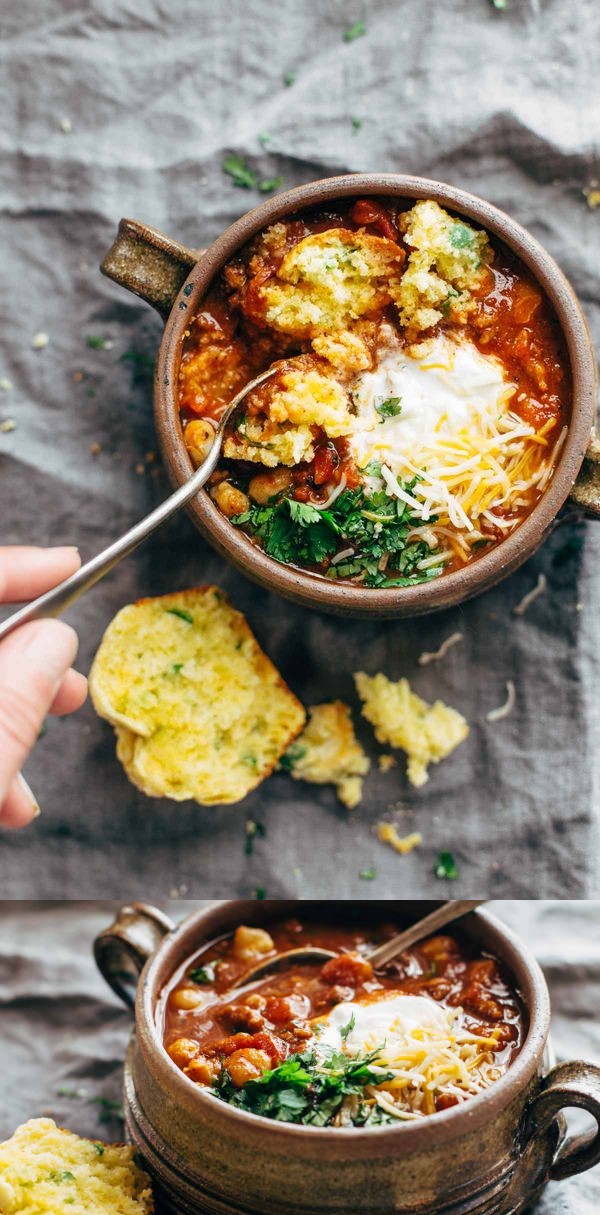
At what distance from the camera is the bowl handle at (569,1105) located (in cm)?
206

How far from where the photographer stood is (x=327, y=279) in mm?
2434

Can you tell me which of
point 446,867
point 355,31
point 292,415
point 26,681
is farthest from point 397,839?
point 355,31

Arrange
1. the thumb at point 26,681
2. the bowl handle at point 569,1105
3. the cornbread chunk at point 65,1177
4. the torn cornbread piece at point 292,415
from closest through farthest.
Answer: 1. the thumb at point 26,681
2. the bowl handle at point 569,1105
3. the cornbread chunk at point 65,1177
4. the torn cornbread piece at point 292,415

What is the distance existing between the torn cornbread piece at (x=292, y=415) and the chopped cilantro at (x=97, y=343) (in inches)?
22.1

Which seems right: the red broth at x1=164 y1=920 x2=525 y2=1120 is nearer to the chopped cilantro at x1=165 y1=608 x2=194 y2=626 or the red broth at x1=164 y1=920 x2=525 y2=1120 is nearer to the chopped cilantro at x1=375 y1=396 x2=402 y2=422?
the chopped cilantro at x1=165 y1=608 x2=194 y2=626

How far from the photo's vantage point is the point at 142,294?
2525 millimetres

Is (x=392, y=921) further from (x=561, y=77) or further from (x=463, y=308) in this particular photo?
(x=561, y=77)

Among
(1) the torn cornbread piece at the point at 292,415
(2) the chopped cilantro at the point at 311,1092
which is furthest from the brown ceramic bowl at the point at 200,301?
(2) the chopped cilantro at the point at 311,1092

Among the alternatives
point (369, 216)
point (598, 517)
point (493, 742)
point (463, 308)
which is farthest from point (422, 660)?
point (369, 216)

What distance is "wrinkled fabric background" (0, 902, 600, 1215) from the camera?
2.77 metres

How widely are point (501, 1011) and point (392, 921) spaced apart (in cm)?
33

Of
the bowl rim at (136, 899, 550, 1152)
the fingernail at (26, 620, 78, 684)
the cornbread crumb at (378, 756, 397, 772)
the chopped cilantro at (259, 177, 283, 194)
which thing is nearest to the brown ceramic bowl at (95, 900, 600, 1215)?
the bowl rim at (136, 899, 550, 1152)

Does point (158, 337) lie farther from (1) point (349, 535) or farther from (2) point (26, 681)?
(2) point (26, 681)

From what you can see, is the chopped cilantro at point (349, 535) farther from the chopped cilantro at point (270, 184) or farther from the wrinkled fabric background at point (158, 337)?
the chopped cilantro at point (270, 184)
